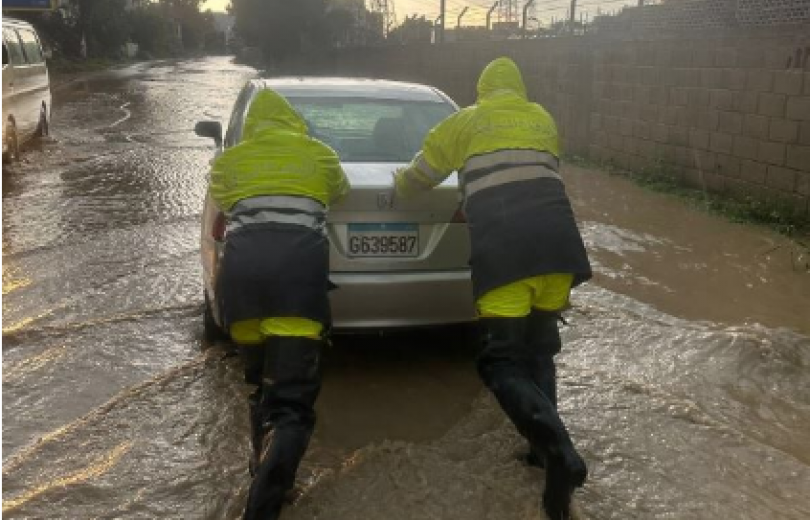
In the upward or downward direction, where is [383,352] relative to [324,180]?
downward

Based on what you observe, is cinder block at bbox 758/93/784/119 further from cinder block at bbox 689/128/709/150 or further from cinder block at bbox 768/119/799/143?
cinder block at bbox 689/128/709/150

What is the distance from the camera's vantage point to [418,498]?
11.6 feet

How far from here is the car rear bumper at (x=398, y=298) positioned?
4.31 meters

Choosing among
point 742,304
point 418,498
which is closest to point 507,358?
point 418,498

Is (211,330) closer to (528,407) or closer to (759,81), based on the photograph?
(528,407)

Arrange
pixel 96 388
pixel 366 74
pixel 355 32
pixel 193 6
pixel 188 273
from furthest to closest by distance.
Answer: pixel 193 6, pixel 355 32, pixel 366 74, pixel 188 273, pixel 96 388

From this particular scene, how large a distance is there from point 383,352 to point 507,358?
1.87 m

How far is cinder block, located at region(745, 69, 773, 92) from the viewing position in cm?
884

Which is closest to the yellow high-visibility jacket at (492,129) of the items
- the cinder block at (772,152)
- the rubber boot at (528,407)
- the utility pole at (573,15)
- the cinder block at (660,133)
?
the rubber boot at (528,407)

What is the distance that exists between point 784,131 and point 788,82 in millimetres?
489

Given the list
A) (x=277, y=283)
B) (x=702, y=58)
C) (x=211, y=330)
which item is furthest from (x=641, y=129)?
(x=277, y=283)

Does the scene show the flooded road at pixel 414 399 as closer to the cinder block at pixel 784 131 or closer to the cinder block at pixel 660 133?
the cinder block at pixel 784 131

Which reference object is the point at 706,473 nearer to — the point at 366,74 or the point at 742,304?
the point at 742,304

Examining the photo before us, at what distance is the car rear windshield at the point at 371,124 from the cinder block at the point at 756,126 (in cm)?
471
